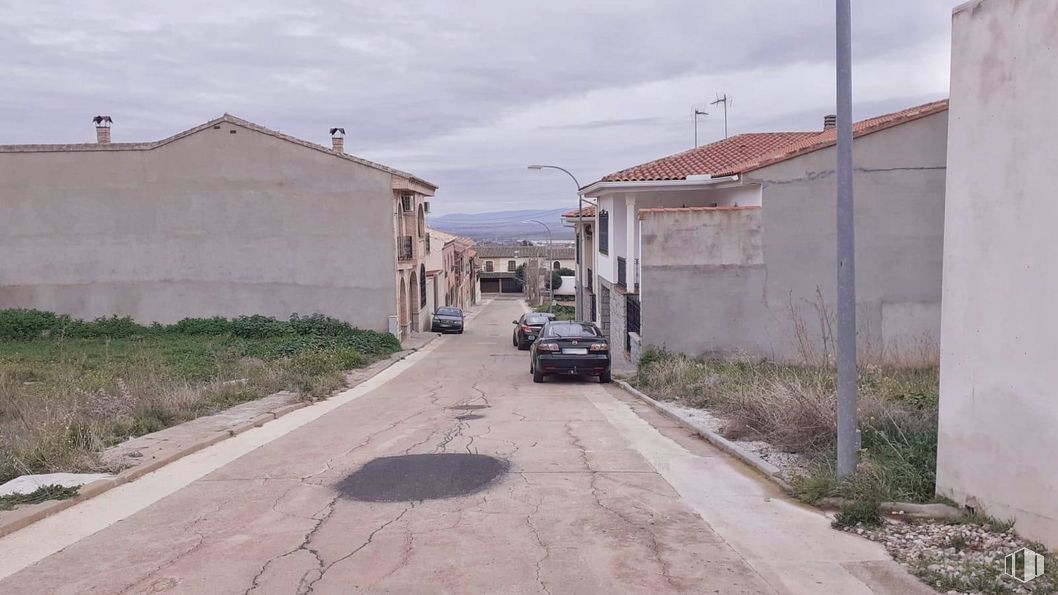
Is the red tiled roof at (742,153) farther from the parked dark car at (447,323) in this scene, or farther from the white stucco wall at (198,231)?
the parked dark car at (447,323)

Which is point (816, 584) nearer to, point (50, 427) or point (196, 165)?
point (50, 427)

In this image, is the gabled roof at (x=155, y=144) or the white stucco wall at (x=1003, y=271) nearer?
the white stucco wall at (x=1003, y=271)

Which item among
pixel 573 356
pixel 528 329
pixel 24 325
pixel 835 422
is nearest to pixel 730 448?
pixel 835 422

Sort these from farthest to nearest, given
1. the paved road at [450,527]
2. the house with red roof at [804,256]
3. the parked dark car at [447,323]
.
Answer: the parked dark car at [447,323] < the house with red roof at [804,256] < the paved road at [450,527]

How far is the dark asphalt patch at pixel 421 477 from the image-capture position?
829cm

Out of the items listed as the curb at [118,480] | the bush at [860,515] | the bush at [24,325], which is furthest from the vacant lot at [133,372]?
the bush at [860,515]

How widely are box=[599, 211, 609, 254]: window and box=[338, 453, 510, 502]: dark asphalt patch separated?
19308mm

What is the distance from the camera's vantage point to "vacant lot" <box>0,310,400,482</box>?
10.0 meters

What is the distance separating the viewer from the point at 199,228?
31.1 meters

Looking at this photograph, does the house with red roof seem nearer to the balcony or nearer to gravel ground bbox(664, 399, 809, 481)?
gravel ground bbox(664, 399, 809, 481)

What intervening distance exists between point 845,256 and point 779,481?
2380 mm

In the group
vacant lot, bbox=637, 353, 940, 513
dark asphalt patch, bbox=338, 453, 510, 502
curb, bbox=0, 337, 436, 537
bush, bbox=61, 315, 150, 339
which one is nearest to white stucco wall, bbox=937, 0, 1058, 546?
vacant lot, bbox=637, 353, 940, 513

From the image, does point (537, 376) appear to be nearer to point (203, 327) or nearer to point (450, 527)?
point (450, 527)

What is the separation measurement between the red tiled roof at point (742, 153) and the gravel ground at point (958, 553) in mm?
13364
